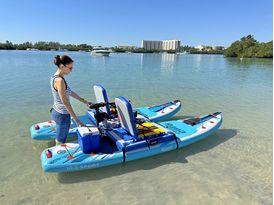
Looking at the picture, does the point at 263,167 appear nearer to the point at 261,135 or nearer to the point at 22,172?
the point at 261,135

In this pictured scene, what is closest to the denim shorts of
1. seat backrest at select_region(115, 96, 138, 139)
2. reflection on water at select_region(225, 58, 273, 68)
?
seat backrest at select_region(115, 96, 138, 139)

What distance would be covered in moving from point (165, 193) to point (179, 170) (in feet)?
2.79

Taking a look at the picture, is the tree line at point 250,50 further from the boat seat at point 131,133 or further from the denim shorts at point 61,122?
the denim shorts at point 61,122

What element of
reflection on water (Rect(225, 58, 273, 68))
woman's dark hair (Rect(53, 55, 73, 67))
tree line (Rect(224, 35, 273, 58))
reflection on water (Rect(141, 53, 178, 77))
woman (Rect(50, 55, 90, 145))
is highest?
tree line (Rect(224, 35, 273, 58))

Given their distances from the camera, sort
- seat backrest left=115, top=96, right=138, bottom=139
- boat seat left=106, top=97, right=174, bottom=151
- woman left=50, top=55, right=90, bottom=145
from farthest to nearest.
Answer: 1. boat seat left=106, top=97, right=174, bottom=151
2. seat backrest left=115, top=96, right=138, bottom=139
3. woman left=50, top=55, right=90, bottom=145

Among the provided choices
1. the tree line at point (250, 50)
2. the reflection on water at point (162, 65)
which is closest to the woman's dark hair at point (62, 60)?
the reflection on water at point (162, 65)

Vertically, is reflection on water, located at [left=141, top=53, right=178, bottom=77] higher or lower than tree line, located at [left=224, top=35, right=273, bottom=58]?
lower

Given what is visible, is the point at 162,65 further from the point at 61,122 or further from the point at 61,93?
the point at 61,93

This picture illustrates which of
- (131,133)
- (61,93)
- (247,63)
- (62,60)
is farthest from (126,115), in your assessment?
(247,63)

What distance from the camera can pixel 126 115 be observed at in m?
4.36

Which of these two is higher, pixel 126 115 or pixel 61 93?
pixel 61 93

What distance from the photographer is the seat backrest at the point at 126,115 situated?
4.18m

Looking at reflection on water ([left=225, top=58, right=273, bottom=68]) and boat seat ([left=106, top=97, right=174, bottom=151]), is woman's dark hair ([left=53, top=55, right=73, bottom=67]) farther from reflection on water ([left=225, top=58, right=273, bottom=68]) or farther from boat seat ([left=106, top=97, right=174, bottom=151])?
reflection on water ([left=225, top=58, right=273, bottom=68])

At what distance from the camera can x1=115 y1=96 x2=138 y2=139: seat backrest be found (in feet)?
13.7
